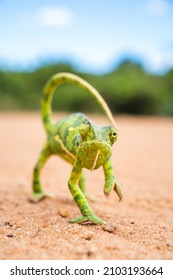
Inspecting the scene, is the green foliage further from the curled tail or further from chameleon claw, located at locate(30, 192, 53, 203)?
chameleon claw, located at locate(30, 192, 53, 203)

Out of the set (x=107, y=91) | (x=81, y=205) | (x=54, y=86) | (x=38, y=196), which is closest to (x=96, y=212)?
(x=81, y=205)

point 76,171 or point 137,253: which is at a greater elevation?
point 76,171

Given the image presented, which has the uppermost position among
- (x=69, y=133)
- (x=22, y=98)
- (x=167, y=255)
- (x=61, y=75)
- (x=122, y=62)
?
(x=122, y=62)

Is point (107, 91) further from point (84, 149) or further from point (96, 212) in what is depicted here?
point (84, 149)

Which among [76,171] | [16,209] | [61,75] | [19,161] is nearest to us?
[76,171]

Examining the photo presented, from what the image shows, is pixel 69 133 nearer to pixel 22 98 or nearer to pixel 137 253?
pixel 137 253

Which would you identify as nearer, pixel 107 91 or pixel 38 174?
pixel 38 174

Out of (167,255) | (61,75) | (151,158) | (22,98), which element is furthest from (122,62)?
(167,255)

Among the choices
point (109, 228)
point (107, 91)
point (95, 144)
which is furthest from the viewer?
point (107, 91)
